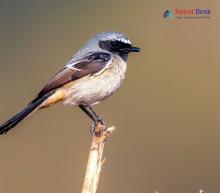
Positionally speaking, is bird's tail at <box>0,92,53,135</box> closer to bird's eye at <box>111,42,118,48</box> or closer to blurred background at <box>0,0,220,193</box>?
bird's eye at <box>111,42,118,48</box>

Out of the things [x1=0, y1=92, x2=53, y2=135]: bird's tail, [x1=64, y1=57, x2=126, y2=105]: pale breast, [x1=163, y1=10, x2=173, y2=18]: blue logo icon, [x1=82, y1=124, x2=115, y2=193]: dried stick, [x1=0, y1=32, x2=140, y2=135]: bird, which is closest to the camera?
[x1=82, y1=124, x2=115, y2=193]: dried stick

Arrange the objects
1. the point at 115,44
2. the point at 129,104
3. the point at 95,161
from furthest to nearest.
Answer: the point at 129,104 < the point at 115,44 < the point at 95,161

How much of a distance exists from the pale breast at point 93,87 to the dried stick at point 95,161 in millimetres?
682

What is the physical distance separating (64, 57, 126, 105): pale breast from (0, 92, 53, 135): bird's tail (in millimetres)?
194

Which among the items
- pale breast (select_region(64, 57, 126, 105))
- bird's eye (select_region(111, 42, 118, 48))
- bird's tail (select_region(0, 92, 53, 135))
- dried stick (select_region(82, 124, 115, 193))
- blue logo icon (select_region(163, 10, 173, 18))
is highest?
blue logo icon (select_region(163, 10, 173, 18))

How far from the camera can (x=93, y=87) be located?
5.54m

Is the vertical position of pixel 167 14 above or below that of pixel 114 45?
above

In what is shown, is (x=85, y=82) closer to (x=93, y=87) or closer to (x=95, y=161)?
(x=93, y=87)

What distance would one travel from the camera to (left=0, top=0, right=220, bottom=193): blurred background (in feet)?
24.7

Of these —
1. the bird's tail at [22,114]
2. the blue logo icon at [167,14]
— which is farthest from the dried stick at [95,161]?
the blue logo icon at [167,14]

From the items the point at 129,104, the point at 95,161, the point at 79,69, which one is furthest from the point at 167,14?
the point at 95,161

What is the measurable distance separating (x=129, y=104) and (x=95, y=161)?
163 inches

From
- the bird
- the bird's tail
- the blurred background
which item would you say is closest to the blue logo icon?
the blurred background

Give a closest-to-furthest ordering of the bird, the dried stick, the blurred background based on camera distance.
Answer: the dried stick
the bird
the blurred background
